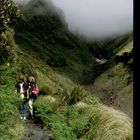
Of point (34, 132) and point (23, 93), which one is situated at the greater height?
point (23, 93)

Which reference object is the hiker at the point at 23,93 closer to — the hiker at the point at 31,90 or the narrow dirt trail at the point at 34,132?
the hiker at the point at 31,90

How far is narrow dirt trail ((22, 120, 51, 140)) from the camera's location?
61.9 feet

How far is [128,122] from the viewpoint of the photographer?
18828 mm

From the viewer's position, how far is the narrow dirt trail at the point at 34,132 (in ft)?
61.9

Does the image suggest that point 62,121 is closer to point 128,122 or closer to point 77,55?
point 128,122

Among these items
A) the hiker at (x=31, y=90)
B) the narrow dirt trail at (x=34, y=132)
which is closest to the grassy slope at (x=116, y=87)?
the hiker at (x=31, y=90)

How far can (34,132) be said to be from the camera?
1977cm

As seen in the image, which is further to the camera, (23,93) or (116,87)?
(116,87)

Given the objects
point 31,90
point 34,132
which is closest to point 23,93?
point 31,90

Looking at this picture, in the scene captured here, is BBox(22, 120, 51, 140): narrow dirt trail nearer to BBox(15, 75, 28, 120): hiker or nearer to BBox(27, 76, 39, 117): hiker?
BBox(15, 75, 28, 120): hiker

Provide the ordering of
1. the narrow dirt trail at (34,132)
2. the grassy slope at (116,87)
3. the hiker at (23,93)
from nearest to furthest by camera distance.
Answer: the narrow dirt trail at (34,132), the hiker at (23,93), the grassy slope at (116,87)

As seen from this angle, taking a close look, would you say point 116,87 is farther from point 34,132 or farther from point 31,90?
point 34,132

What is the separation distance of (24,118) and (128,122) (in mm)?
4652
